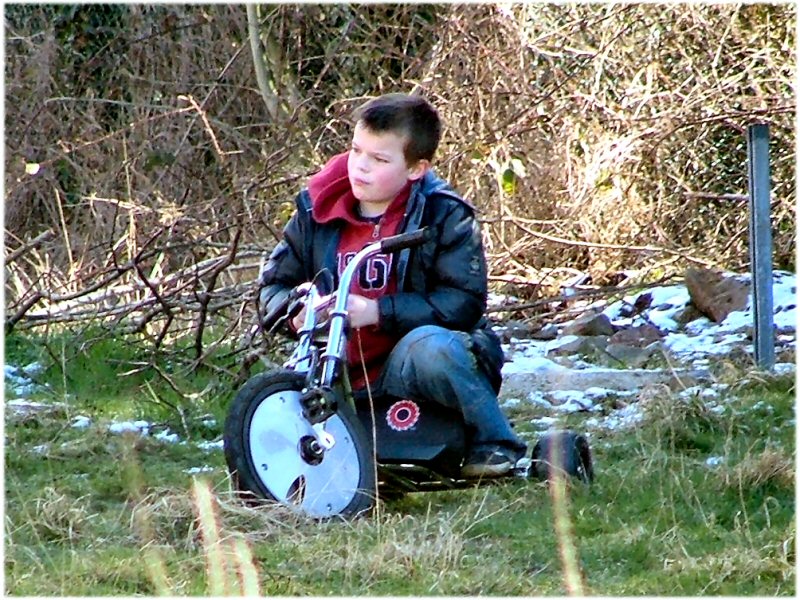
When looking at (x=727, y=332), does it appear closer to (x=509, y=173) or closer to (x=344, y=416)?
(x=509, y=173)

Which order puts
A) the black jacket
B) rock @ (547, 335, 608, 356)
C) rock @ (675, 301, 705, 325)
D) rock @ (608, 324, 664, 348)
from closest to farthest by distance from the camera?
1. the black jacket
2. rock @ (547, 335, 608, 356)
3. rock @ (608, 324, 664, 348)
4. rock @ (675, 301, 705, 325)

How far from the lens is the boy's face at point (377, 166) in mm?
4055

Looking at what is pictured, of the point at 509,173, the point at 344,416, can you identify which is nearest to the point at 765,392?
the point at 344,416

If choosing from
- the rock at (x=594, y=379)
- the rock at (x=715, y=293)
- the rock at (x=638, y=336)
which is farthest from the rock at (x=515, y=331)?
the rock at (x=594, y=379)

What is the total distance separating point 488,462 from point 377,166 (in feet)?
2.89

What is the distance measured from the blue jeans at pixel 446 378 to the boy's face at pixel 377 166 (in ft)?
1.37

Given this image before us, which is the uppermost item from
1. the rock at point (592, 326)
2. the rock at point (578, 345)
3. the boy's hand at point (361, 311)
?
the boy's hand at point (361, 311)

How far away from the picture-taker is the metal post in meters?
5.88

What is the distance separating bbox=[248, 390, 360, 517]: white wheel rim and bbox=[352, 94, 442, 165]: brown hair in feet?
2.82

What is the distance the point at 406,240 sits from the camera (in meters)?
3.80

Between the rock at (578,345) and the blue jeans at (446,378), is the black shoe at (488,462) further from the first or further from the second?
the rock at (578,345)

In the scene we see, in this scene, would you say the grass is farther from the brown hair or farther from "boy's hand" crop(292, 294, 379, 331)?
the brown hair

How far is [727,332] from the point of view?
274 inches

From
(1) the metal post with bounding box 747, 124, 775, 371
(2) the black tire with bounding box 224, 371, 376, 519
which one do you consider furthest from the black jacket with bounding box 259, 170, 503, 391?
(1) the metal post with bounding box 747, 124, 775, 371
